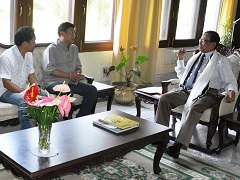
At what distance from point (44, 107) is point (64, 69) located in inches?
76.2

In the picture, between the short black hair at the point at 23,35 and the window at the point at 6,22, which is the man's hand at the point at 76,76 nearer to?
the short black hair at the point at 23,35

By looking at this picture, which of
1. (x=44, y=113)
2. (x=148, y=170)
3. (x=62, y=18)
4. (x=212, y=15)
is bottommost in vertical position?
(x=148, y=170)

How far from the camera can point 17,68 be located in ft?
11.3

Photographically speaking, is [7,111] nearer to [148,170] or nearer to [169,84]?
[148,170]

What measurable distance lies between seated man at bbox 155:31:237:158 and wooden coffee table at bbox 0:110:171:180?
657 mm

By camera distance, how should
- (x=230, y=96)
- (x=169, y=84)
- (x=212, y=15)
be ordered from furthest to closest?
(x=212, y=15) → (x=169, y=84) → (x=230, y=96)

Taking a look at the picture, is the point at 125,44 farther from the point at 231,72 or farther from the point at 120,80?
the point at 231,72

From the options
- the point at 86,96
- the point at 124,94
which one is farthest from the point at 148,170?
the point at 124,94

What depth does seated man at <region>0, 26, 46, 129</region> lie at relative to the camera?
3.30 m

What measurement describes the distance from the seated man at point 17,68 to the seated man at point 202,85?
4.37 ft

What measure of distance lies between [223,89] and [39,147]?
2158mm

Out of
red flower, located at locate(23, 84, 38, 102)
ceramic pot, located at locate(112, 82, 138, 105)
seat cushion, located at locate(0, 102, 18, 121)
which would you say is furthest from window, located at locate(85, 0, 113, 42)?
red flower, located at locate(23, 84, 38, 102)

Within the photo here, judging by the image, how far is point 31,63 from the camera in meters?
3.60

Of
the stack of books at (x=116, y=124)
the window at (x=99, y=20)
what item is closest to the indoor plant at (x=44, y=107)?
the stack of books at (x=116, y=124)
